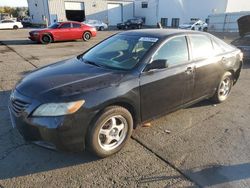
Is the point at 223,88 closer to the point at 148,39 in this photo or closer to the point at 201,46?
the point at 201,46

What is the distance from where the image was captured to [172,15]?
38.8 m

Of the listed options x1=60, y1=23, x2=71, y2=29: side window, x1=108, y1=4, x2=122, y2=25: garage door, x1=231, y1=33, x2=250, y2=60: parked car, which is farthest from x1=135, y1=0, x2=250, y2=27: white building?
x1=231, y1=33, x2=250, y2=60: parked car

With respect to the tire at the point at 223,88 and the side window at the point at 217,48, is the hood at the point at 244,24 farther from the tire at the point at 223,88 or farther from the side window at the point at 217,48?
the side window at the point at 217,48

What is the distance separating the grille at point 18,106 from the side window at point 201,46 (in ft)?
9.27

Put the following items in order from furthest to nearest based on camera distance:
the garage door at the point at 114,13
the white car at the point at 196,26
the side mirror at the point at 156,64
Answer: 1. the garage door at the point at 114,13
2. the white car at the point at 196,26
3. the side mirror at the point at 156,64

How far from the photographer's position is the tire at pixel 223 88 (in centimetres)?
491

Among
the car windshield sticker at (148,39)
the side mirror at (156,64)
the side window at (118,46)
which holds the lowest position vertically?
the side mirror at (156,64)

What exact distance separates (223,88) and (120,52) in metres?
2.57

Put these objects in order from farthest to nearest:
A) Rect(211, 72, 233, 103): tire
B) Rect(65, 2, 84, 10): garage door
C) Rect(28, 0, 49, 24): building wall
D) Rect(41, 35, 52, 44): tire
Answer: Rect(65, 2, 84, 10): garage door, Rect(28, 0, 49, 24): building wall, Rect(41, 35, 52, 44): tire, Rect(211, 72, 233, 103): tire

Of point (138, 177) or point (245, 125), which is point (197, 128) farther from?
point (138, 177)

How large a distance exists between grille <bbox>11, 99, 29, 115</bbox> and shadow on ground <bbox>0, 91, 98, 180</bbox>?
68 centimetres

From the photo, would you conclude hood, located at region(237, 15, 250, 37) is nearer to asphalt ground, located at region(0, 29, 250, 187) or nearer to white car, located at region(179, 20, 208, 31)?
asphalt ground, located at region(0, 29, 250, 187)

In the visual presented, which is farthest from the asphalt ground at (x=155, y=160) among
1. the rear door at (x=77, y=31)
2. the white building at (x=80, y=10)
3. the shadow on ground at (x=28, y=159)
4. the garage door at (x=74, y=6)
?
the garage door at (x=74, y=6)

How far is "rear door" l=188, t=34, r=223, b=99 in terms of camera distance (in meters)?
4.12
